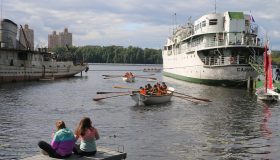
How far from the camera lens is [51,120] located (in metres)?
27.6

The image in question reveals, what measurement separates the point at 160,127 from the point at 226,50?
3786 centimetres

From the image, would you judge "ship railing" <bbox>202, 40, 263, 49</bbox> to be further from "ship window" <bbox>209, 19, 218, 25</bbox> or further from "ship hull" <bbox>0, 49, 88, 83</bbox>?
"ship hull" <bbox>0, 49, 88, 83</bbox>

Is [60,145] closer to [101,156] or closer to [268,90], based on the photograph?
Answer: [101,156]

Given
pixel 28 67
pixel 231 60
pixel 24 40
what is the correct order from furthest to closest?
pixel 24 40
pixel 28 67
pixel 231 60

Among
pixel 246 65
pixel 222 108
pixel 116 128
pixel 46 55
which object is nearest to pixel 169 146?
pixel 116 128

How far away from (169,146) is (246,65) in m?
40.6

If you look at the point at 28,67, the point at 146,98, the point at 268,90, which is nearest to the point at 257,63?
the point at 268,90

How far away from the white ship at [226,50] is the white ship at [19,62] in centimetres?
2900

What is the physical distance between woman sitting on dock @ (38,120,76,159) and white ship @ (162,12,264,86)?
150ft

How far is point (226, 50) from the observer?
198 ft

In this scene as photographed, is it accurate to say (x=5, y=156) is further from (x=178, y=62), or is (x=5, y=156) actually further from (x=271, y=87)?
(x=178, y=62)

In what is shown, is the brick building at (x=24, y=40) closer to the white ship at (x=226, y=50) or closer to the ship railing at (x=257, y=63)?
the white ship at (x=226, y=50)

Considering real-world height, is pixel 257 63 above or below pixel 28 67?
above

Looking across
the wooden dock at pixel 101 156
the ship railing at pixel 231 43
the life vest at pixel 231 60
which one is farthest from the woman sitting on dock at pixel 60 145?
the ship railing at pixel 231 43
